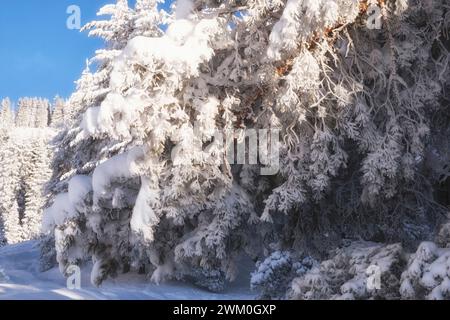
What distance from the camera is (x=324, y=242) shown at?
30.9 ft

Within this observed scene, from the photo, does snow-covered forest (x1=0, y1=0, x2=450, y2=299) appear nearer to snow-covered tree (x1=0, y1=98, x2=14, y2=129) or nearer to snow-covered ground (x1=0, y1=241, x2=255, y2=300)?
snow-covered ground (x1=0, y1=241, x2=255, y2=300)

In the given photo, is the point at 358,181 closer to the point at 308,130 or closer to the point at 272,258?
the point at 308,130

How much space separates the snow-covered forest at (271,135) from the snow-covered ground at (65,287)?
94 cm

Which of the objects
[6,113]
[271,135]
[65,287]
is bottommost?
[65,287]

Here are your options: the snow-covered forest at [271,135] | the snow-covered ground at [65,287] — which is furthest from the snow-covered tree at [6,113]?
the snow-covered forest at [271,135]

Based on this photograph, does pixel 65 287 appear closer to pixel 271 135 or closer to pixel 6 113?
pixel 271 135

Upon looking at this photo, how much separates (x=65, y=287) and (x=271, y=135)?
4901 mm

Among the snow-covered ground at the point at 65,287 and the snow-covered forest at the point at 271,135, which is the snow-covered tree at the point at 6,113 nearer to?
the snow-covered ground at the point at 65,287

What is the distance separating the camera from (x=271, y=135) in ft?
27.4

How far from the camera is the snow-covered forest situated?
7.83 metres

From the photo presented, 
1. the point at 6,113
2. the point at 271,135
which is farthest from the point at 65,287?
the point at 6,113

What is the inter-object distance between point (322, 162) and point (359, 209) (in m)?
1.52

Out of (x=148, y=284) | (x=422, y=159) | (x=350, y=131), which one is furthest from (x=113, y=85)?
(x=148, y=284)

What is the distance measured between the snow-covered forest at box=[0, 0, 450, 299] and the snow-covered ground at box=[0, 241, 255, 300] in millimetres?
945
